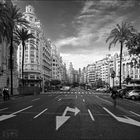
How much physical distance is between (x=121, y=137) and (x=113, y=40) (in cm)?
3723

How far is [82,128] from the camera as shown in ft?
30.3

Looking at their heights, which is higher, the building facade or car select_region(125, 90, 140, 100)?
the building facade

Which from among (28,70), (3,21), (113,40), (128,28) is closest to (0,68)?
(3,21)

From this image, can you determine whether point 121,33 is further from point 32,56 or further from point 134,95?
point 32,56

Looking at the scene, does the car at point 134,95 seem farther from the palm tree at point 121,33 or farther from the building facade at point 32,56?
the building facade at point 32,56

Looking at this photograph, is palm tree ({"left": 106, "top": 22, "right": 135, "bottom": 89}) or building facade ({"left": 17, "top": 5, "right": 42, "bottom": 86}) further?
building facade ({"left": 17, "top": 5, "right": 42, "bottom": 86})

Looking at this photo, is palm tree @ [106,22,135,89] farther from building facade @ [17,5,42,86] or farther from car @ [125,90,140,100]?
building facade @ [17,5,42,86]

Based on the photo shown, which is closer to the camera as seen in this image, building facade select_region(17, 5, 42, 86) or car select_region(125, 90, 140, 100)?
car select_region(125, 90, 140, 100)

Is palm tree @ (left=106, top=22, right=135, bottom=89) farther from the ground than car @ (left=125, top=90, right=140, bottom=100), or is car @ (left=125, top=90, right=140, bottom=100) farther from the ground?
palm tree @ (left=106, top=22, right=135, bottom=89)

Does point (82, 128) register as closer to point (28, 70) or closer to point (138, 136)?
point (138, 136)

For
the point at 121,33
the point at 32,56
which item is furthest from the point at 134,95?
the point at 32,56

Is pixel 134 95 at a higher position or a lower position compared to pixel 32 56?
lower

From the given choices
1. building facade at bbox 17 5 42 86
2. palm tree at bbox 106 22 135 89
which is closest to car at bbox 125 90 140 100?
palm tree at bbox 106 22 135 89

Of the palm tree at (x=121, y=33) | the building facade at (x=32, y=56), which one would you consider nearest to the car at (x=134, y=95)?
the palm tree at (x=121, y=33)
